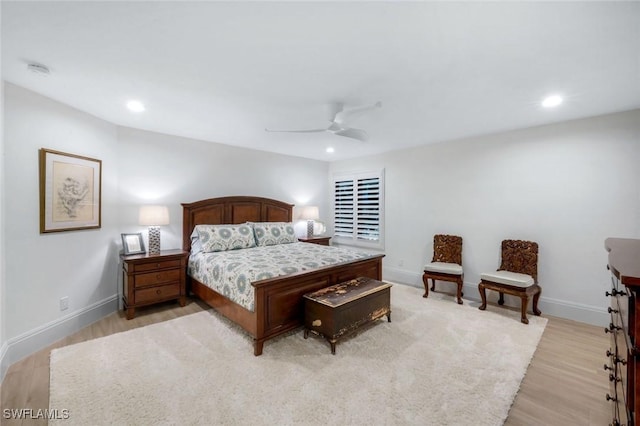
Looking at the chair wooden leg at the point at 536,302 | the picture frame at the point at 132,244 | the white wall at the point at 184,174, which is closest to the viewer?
the chair wooden leg at the point at 536,302

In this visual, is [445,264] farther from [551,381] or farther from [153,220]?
[153,220]

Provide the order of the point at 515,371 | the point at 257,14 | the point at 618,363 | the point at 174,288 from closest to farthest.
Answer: the point at 618,363
the point at 257,14
the point at 515,371
the point at 174,288

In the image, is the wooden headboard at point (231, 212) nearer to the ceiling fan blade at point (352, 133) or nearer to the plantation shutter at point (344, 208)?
the plantation shutter at point (344, 208)

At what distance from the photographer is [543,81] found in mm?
2346

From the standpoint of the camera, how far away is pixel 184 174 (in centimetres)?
432

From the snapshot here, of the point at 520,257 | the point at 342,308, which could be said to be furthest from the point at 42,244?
the point at 520,257

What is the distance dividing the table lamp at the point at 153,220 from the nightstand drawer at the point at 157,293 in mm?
526

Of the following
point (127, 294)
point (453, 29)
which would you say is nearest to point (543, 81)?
point (453, 29)

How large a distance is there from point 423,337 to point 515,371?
→ 2.71ft

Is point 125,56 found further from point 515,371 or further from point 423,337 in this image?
point 515,371

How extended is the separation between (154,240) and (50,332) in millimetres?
1374

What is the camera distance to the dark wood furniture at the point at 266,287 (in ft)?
8.46

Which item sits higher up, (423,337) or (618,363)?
(618,363)

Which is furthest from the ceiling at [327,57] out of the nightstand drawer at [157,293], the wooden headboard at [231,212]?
the nightstand drawer at [157,293]
